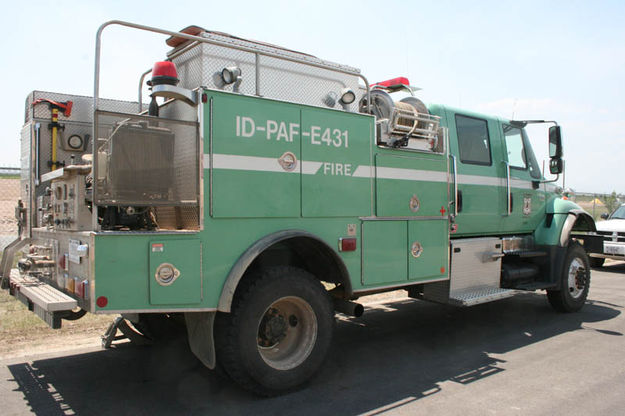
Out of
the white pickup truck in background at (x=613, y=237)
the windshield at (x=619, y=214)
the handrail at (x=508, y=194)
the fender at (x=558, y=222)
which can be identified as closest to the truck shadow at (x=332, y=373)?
the fender at (x=558, y=222)

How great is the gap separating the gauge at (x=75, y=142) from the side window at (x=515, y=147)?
18.4 feet

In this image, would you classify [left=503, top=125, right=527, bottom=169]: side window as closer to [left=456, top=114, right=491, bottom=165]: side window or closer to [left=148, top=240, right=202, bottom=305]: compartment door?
[left=456, top=114, right=491, bottom=165]: side window

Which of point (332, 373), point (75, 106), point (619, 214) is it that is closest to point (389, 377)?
point (332, 373)

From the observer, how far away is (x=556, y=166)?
7188 mm

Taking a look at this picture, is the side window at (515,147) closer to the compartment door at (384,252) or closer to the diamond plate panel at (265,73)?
the compartment door at (384,252)

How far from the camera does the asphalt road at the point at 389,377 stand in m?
3.96

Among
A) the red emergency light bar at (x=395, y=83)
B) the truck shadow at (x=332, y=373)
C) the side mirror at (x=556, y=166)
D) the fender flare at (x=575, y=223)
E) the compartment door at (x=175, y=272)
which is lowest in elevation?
the truck shadow at (x=332, y=373)

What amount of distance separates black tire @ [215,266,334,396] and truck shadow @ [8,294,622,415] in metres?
0.22

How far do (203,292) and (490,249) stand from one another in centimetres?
400

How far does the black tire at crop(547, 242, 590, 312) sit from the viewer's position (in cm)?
724

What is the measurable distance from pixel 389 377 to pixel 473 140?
3449mm

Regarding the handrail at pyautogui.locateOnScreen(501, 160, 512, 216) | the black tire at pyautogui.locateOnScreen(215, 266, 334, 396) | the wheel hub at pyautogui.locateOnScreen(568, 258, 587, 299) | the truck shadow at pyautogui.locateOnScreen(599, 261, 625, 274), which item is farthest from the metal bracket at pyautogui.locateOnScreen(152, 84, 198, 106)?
the truck shadow at pyautogui.locateOnScreen(599, 261, 625, 274)

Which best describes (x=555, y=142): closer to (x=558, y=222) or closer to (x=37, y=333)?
(x=558, y=222)

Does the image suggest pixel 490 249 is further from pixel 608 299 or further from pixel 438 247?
pixel 608 299
